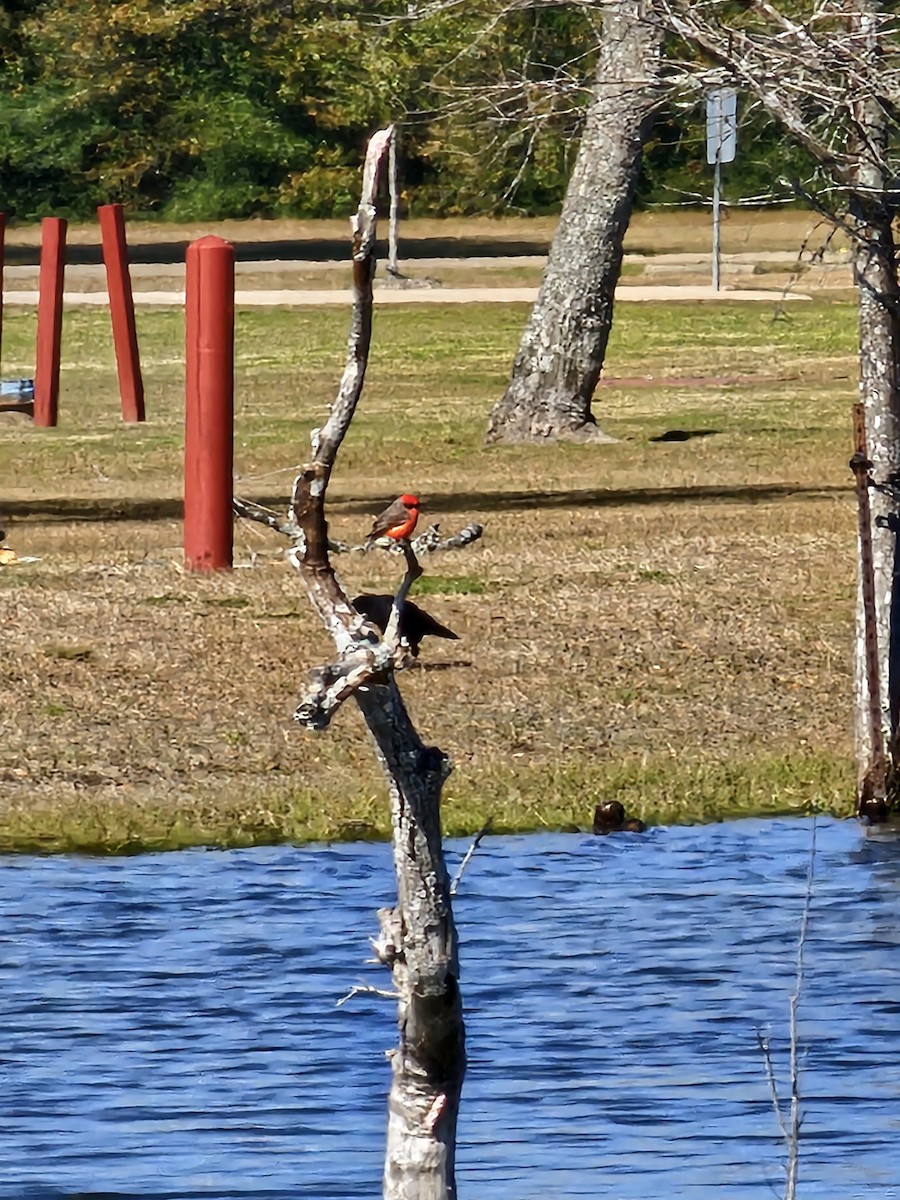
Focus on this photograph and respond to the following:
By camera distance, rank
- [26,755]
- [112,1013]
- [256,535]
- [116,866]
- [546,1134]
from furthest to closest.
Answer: [256,535]
[26,755]
[116,866]
[112,1013]
[546,1134]

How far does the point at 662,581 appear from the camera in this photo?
15.1m

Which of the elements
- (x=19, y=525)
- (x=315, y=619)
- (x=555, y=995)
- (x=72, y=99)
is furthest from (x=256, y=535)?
(x=72, y=99)

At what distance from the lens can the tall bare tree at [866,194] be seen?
29.2 feet

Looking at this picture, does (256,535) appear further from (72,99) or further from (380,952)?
(72,99)

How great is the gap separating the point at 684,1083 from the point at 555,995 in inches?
34.5

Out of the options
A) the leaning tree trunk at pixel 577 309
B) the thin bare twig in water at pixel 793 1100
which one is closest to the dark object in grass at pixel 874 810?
the thin bare twig in water at pixel 793 1100

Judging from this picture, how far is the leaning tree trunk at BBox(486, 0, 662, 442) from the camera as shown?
23.1 meters

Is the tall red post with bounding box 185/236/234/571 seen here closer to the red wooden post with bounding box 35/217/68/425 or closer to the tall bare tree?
the tall bare tree

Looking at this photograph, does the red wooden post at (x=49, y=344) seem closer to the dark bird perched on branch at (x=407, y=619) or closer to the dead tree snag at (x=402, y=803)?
the dark bird perched on branch at (x=407, y=619)

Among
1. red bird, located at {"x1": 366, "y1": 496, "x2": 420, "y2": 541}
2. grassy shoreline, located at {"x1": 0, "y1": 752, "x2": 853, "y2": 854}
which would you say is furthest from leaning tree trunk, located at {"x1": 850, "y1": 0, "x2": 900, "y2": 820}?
red bird, located at {"x1": 366, "y1": 496, "x2": 420, "y2": 541}

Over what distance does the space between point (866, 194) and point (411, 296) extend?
30.3 meters

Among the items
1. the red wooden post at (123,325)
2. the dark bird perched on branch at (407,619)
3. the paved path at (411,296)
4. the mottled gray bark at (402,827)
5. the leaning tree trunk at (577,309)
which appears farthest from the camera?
the paved path at (411,296)

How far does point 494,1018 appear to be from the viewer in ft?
25.7

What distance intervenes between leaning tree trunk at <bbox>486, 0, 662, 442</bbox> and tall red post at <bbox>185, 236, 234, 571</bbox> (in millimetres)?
7886
